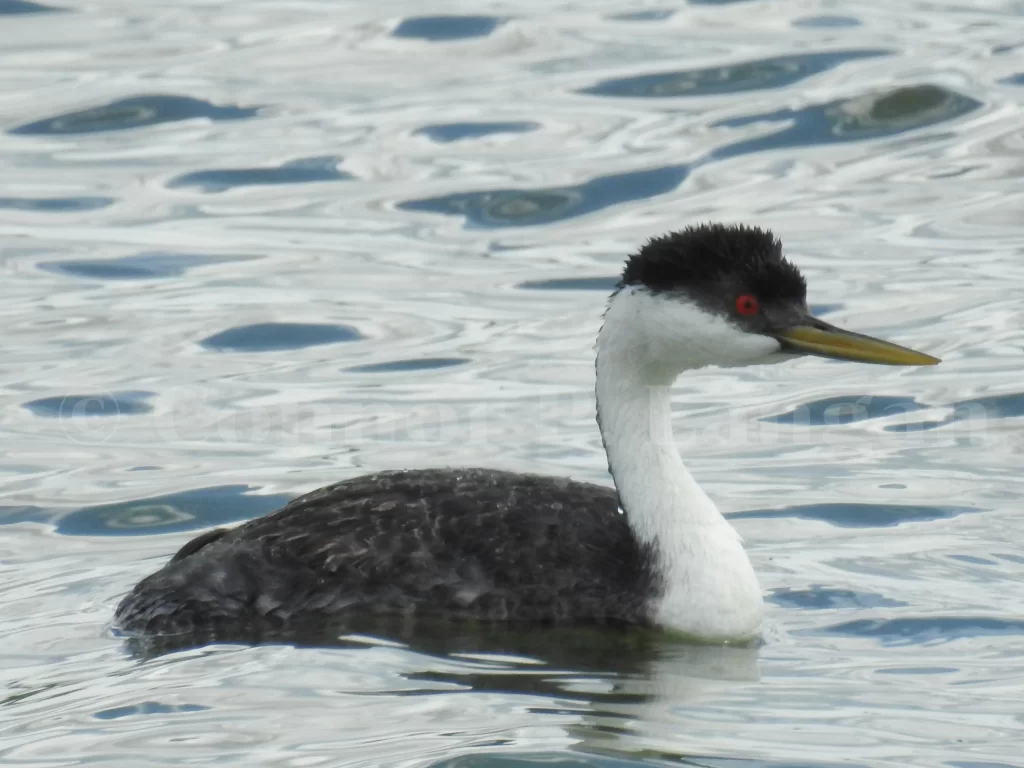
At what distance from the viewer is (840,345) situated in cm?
795

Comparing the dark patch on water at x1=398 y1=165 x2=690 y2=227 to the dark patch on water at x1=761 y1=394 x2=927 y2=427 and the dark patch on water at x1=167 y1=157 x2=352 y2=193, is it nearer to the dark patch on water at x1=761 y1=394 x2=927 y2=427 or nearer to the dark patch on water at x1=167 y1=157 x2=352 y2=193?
the dark patch on water at x1=167 y1=157 x2=352 y2=193

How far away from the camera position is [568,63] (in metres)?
18.4

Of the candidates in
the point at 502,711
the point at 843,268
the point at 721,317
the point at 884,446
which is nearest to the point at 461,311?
the point at 843,268

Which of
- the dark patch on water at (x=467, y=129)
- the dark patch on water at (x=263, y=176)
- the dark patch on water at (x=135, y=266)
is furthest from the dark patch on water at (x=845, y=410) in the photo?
the dark patch on water at (x=467, y=129)

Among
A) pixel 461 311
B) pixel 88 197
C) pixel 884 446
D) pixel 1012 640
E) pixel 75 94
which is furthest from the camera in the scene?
pixel 75 94

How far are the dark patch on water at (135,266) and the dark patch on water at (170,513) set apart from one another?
13.7 ft

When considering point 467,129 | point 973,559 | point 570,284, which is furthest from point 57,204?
point 973,559

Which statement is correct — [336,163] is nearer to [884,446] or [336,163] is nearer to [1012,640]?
[884,446]

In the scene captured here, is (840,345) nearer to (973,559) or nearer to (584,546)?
(584,546)

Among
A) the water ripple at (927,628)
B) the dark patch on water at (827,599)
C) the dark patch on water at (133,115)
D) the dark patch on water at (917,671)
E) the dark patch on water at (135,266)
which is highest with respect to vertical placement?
the dark patch on water at (133,115)

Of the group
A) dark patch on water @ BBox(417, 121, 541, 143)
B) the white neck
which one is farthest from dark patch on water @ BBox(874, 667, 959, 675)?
dark patch on water @ BBox(417, 121, 541, 143)

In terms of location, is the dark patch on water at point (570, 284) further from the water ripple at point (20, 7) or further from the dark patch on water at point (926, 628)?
the water ripple at point (20, 7)

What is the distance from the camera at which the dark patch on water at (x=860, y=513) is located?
9477 mm

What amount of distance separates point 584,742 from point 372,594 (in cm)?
141
